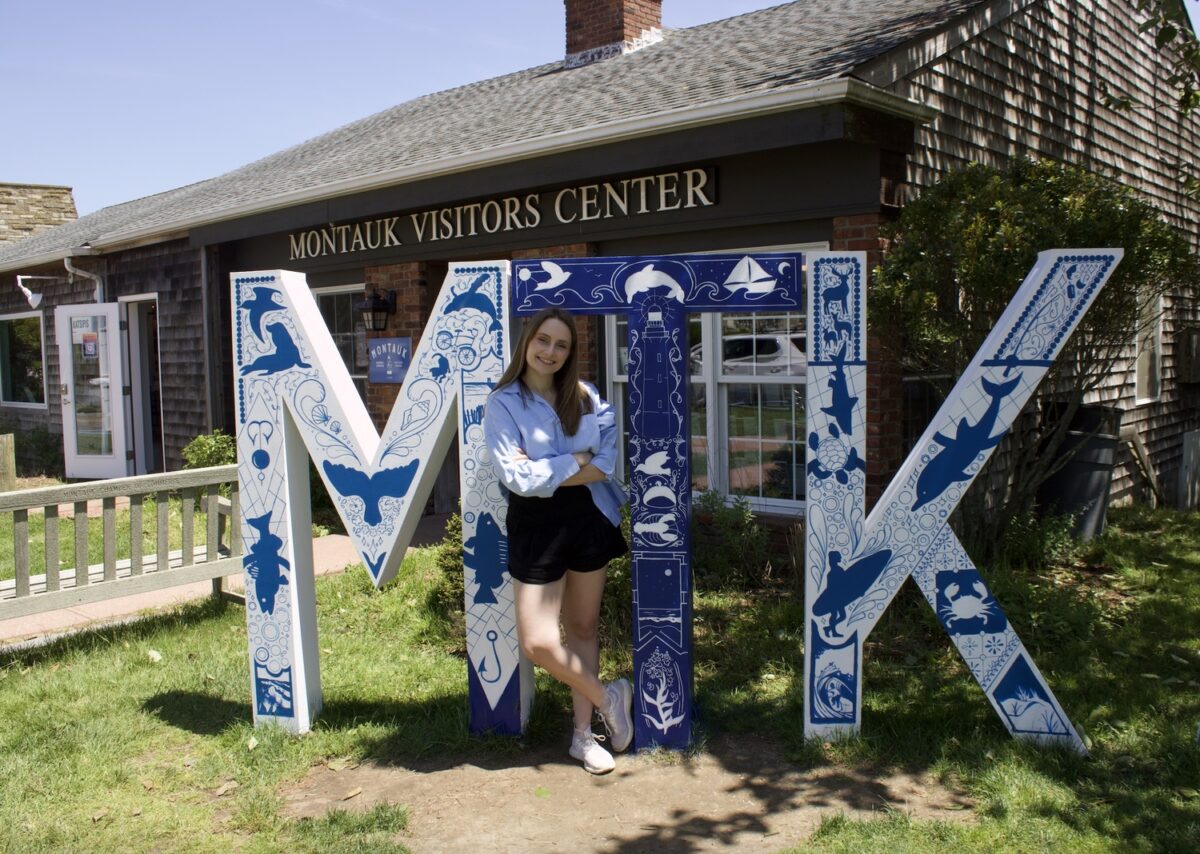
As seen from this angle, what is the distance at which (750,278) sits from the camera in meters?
3.68

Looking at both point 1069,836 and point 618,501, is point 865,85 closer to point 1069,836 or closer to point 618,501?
point 618,501

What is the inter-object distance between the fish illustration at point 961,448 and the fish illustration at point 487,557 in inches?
64.4

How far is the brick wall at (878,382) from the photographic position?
6.06m

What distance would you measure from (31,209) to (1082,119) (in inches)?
809

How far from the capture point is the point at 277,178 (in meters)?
11.5

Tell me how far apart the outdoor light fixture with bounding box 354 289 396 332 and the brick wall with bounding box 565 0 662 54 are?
3975 millimetres

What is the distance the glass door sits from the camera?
40.6 ft

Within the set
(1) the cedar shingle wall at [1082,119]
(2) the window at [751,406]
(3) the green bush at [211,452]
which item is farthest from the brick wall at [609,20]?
(3) the green bush at [211,452]

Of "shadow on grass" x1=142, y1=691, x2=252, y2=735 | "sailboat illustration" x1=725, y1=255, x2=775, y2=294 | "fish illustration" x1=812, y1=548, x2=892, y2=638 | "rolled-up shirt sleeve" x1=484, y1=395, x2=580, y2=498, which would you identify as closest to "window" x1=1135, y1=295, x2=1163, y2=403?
"fish illustration" x1=812, y1=548, x2=892, y2=638

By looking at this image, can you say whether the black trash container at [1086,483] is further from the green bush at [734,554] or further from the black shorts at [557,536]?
the black shorts at [557,536]

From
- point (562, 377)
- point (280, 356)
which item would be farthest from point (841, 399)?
point (280, 356)

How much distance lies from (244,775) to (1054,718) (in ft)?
10.2

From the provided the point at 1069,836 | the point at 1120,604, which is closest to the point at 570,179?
the point at 1120,604

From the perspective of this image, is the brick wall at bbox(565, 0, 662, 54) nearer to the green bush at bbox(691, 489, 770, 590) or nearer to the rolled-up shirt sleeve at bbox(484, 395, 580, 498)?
the green bush at bbox(691, 489, 770, 590)
